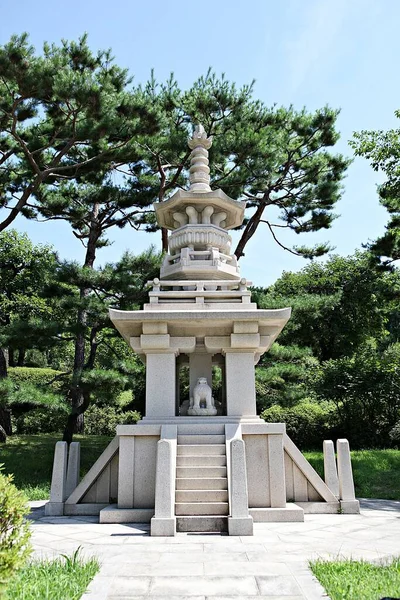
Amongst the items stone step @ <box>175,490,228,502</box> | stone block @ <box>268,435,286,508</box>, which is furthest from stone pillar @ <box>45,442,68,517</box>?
stone block @ <box>268,435,286,508</box>

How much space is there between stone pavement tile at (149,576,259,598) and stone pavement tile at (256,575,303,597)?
0.06 m

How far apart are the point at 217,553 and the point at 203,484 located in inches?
70.3

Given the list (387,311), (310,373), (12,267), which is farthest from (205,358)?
(387,311)

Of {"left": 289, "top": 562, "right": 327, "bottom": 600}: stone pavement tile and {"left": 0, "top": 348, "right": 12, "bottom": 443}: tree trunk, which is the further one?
{"left": 0, "top": 348, "right": 12, "bottom": 443}: tree trunk

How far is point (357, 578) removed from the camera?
371 cm

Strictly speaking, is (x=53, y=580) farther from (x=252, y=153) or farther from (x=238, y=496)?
(x=252, y=153)

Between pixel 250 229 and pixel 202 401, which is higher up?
pixel 250 229

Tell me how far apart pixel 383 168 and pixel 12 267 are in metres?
14.9

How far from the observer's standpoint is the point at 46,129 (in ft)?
39.9

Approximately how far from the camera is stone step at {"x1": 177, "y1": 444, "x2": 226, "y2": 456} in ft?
22.5

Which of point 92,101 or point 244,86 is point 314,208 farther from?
point 92,101

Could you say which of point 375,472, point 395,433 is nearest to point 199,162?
point 375,472

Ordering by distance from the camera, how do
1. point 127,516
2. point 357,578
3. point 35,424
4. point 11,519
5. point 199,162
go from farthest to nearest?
point 35,424 → point 199,162 → point 127,516 → point 357,578 → point 11,519

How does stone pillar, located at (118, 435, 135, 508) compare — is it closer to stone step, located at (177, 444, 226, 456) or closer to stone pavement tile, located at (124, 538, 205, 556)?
stone step, located at (177, 444, 226, 456)
